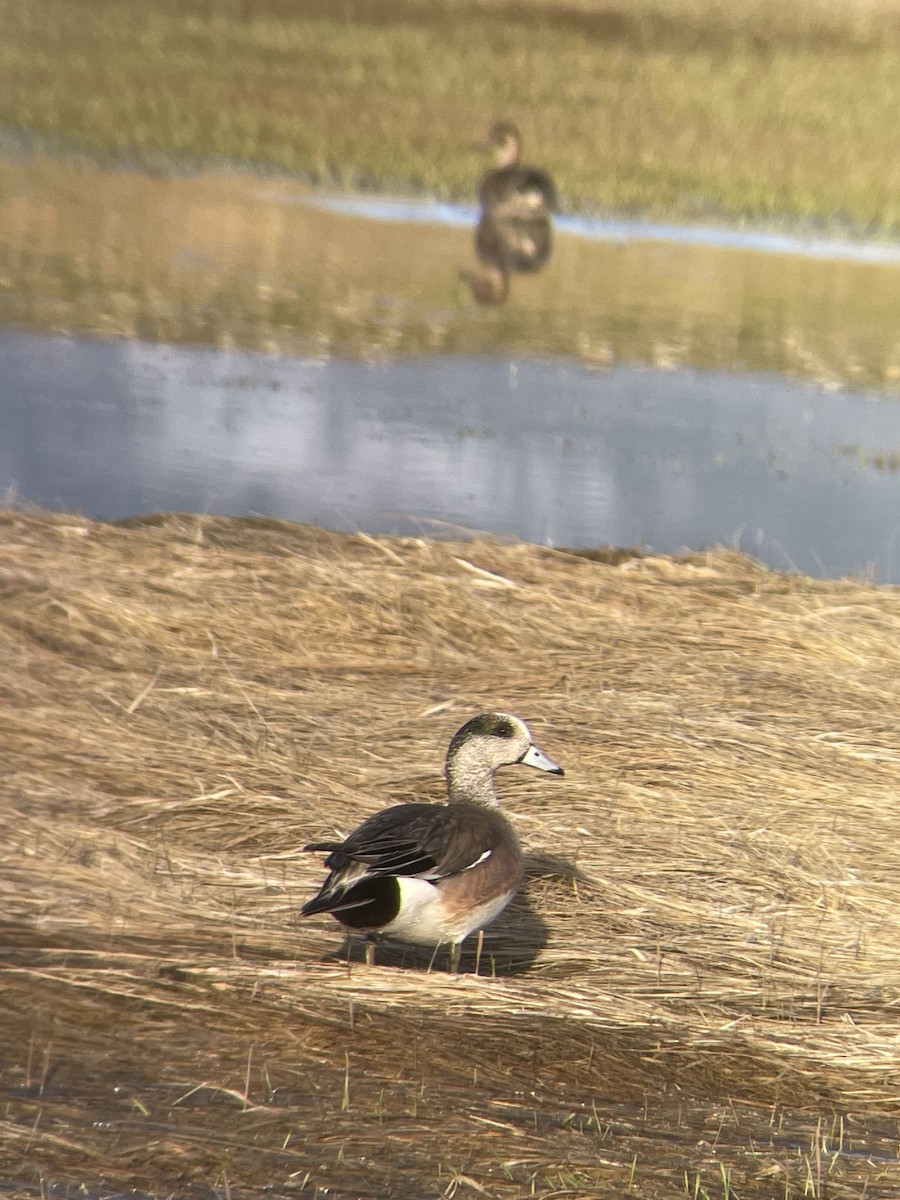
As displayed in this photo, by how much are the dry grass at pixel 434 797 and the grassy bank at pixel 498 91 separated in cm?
1526

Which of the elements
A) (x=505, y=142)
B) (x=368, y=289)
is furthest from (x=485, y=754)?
(x=505, y=142)

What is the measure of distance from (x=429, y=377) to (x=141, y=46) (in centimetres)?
2141

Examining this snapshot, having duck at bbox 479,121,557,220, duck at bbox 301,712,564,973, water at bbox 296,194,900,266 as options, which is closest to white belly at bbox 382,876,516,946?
duck at bbox 301,712,564,973

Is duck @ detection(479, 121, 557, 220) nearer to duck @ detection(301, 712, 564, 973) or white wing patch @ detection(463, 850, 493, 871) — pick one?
duck @ detection(301, 712, 564, 973)

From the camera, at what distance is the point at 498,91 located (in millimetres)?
30328

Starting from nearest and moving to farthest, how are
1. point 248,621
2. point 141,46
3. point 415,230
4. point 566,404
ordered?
point 248,621, point 566,404, point 415,230, point 141,46

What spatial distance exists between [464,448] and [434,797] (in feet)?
20.4

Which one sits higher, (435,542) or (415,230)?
(415,230)

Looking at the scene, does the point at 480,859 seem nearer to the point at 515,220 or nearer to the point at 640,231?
the point at 515,220

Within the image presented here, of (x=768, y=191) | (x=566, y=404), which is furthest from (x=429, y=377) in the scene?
(x=768, y=191)

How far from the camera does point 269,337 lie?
14.8 metres

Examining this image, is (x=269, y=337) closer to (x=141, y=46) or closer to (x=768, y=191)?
(x=768, y=191)

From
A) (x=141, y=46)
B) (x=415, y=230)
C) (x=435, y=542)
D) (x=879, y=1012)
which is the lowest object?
(x=879, y=1012)

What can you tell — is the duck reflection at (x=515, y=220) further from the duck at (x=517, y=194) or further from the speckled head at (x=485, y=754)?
the speckled head at (x=485, y=754)
